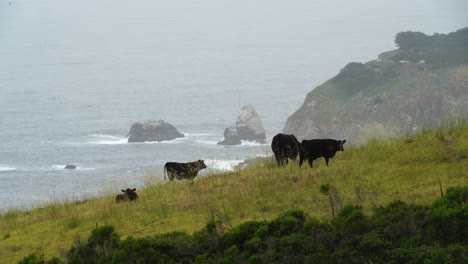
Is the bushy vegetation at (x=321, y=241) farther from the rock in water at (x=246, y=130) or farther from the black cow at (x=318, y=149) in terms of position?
the rock in water at (x=246, y=130)

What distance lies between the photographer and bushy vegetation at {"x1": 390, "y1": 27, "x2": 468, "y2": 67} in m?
169

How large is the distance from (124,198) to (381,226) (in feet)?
29.8

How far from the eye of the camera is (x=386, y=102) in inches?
6181

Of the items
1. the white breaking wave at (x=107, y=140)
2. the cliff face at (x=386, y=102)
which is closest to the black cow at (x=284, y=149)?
the cliff face at (x=386, y=102)

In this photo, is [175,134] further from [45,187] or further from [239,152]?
[45,187]

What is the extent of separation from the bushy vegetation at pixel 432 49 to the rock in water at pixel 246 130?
35.8m

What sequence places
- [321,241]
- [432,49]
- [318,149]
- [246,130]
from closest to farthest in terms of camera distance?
1. [321,241]
2. [318,149]
3. [246,130]
4. [432,49]

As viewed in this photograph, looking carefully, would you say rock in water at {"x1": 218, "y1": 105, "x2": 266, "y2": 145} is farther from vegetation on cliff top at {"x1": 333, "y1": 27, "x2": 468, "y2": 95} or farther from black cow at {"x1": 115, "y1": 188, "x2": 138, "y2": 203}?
black cow at {"x1": 115, "y1": 188, "x2": 138, "y2": 203}

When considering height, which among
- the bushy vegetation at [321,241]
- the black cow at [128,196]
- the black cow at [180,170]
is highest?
the black cow at [180,170]

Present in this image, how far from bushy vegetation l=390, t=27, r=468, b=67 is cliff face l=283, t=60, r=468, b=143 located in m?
2.06

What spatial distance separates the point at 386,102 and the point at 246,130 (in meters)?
30.4

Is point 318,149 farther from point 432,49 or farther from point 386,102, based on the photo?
point 432,49

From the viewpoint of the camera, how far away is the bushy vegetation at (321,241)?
35.8ft

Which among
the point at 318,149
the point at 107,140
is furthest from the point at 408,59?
the point at 318,149
